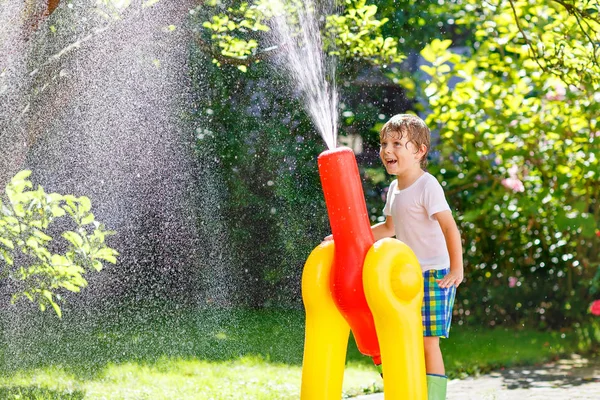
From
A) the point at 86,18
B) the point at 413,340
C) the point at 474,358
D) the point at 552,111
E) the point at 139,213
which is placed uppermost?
the point at 86,18

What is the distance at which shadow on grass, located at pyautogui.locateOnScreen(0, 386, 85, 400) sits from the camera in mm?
4031

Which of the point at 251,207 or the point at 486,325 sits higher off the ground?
the point at 251,207

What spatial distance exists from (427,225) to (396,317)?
507mm

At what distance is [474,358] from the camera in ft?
17.9

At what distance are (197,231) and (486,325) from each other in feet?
8.00

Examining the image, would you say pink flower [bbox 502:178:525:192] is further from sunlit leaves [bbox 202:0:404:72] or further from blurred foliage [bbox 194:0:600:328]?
sunlit leaves [bbox 202:0:404:72]

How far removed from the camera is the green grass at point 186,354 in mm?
4410

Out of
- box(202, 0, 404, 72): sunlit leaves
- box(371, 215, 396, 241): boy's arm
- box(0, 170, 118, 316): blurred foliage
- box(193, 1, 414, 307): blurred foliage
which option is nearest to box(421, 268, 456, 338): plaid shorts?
A: box(371, 215, 396, 241): boy's arm

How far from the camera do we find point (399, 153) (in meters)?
2.96

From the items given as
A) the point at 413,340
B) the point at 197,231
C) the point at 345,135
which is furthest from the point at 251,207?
the point at 413,340

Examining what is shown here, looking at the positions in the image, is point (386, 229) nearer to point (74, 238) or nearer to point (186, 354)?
point (74, 238)

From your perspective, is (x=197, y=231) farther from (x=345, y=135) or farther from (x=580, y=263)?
(x=580, y=263)

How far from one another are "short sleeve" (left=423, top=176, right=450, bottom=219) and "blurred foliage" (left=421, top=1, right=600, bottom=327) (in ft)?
8.07

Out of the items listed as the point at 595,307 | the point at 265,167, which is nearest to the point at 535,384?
A: the point at 595,307
